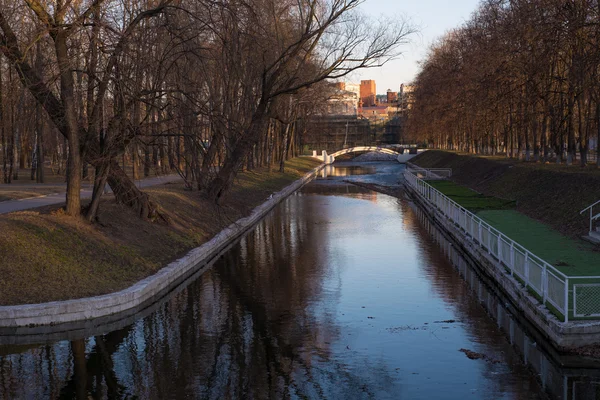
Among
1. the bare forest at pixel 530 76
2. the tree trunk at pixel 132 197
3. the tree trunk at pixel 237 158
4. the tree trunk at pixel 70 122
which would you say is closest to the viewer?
the tree trunk at pixel 70 122

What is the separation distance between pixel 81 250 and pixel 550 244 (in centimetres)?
1398

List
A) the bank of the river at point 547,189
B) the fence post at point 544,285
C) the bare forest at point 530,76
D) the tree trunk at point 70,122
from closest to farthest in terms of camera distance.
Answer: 1. the fence post at point 544,285
2. the tree trunk at point 70,122
3. the bank of the river at point 547,189
4. the bare forest at point 530,76

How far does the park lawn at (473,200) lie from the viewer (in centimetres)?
3625

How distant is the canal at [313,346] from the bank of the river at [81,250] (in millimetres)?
1417

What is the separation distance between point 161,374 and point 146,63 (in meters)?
9.36

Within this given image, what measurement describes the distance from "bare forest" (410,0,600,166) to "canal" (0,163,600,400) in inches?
523

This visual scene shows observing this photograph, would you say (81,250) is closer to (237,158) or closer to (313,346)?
(313,346)

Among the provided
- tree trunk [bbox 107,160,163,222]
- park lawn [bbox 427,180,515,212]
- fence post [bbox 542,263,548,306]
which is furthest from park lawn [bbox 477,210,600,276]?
tree trunk [bbox 107,160,163,222]

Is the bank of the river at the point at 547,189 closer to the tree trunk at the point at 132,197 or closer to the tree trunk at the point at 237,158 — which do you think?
the tree trunk at the point at 237,158

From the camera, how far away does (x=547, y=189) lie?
3434 cm

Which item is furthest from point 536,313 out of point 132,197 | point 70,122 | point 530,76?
point 530,76

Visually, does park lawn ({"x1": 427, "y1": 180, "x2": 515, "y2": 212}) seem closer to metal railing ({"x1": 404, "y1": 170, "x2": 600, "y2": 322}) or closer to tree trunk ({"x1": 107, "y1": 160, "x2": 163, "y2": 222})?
metal railing ({"x1": 404, "y1": 170, "x2": 600, "y2": 322})

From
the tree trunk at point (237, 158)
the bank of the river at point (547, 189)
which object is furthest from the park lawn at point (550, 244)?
the tree trunk at point (237, 158)

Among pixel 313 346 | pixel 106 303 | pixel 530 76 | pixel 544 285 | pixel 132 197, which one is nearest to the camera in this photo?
pixel 313 346
